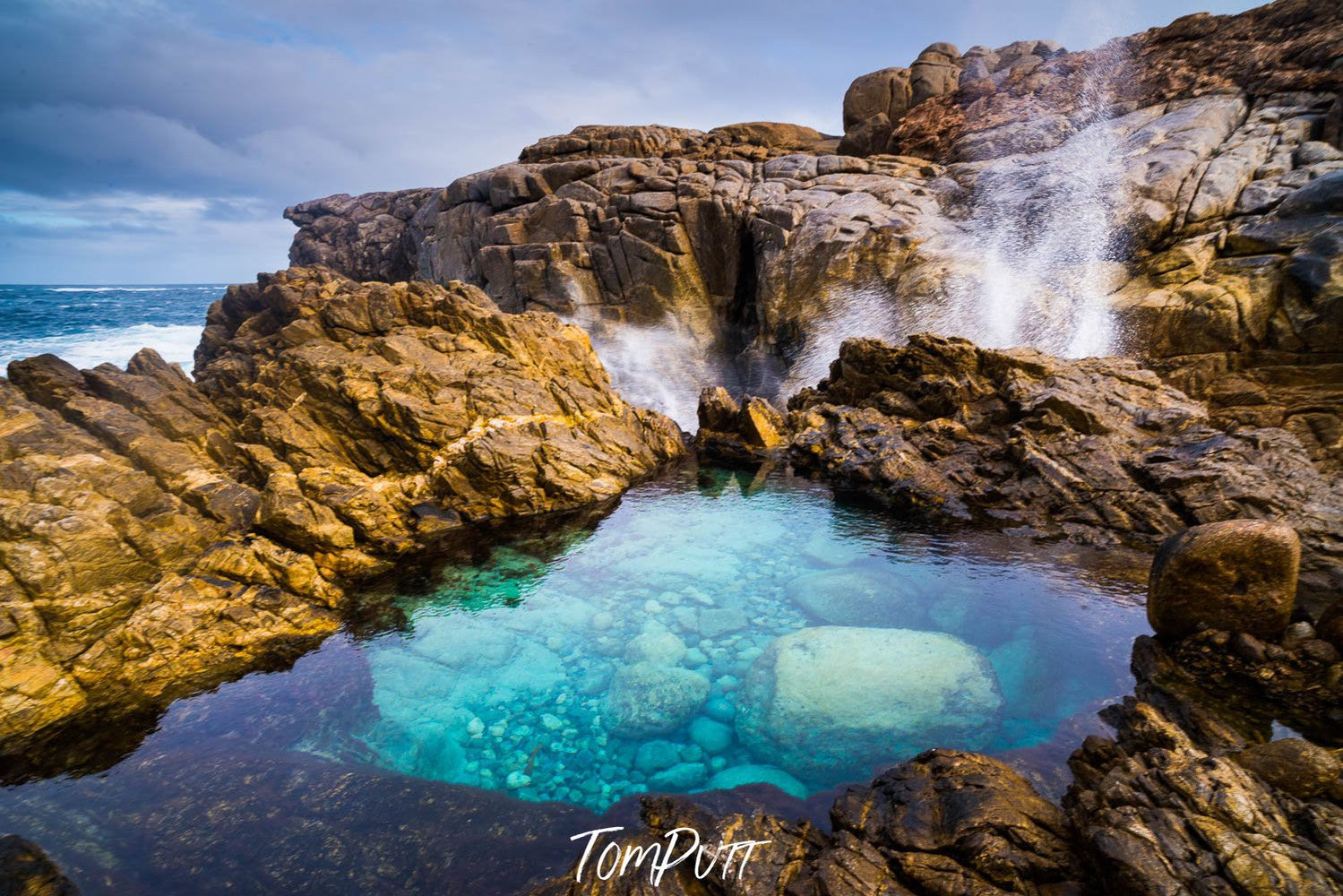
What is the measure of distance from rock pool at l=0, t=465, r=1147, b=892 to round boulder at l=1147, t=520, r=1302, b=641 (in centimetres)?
173

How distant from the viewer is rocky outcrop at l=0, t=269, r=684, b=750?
1144 cm

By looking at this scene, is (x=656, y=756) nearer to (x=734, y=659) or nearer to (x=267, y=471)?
(x=734, y=659)

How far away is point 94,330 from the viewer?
57.2 m

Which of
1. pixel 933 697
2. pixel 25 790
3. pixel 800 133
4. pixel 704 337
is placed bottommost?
pixel 25 790

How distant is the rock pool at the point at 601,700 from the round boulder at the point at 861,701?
4cm

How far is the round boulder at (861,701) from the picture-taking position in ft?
29.5

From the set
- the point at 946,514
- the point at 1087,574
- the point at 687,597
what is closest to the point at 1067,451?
the point at 946,514

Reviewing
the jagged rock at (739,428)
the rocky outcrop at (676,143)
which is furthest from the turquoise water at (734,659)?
the rocky outcrop at (676,143)

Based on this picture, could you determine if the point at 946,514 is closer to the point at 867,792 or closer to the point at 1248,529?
the point at 1248,529

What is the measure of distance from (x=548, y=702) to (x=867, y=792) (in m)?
6.10

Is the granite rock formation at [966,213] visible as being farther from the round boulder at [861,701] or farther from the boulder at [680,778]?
the boulder at [680,778]

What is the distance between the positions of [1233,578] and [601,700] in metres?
11.0

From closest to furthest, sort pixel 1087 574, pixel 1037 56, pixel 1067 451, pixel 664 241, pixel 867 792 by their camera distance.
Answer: pixel 867 792 < pixel 1087 574 < pixel 1067 451 < pixel 664 241 < pixel 1037 56

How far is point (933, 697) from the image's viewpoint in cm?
984
